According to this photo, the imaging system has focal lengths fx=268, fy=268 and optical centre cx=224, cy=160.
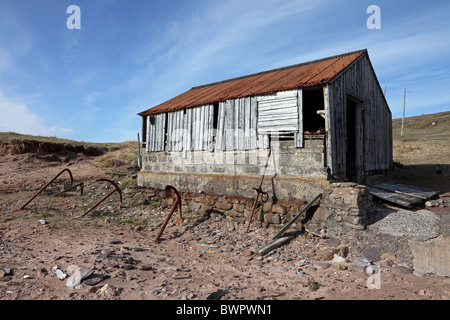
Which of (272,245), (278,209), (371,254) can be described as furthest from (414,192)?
(272,245)

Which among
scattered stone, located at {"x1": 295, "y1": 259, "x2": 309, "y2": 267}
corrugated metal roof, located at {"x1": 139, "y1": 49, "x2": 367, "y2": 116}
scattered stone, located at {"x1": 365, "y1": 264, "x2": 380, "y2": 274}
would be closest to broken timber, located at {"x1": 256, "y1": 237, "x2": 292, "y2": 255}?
Answer: scattered stone, located at {"x1": 295, "y1": 259, "x2": 309, "y2": 267}

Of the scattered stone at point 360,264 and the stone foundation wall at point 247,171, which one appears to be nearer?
the scattered stone at point 360,264

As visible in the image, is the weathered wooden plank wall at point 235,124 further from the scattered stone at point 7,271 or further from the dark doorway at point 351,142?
the scattered stone at point 7,271

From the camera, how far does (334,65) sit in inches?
360

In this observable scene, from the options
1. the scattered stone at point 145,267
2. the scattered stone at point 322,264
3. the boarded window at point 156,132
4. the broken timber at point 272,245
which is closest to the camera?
the scattered stone at point 145,267

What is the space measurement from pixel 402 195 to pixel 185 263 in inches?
275

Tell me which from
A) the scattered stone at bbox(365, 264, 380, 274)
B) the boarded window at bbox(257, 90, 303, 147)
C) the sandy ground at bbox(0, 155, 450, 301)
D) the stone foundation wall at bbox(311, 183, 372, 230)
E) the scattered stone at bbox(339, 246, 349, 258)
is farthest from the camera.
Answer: the boarded window at bbox(257, 90, 303, 147)

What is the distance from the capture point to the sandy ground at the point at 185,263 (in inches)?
165

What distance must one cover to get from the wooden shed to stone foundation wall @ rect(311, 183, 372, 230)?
445mm

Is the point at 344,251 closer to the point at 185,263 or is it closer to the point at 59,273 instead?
the point at 185,263

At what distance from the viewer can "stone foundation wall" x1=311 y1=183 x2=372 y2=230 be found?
6.49 metres

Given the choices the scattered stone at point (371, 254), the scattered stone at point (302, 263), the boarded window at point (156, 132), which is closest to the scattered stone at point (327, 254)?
the scattered stone at point (302, 263)

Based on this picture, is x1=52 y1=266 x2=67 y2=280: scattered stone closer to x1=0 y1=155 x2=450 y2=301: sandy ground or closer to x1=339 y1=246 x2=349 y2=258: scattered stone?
x1=0 y1=155 x2=450 y2=301: sandy ground

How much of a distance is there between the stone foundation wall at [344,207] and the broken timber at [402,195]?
1.26m
